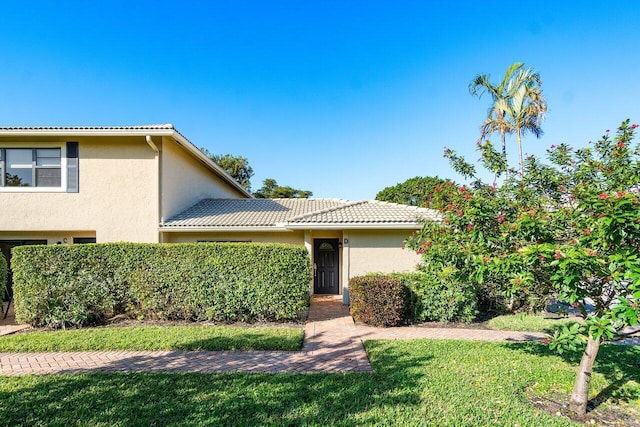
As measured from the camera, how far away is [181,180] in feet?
49.5

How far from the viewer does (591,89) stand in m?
11.6

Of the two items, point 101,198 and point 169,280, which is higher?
point 101,198

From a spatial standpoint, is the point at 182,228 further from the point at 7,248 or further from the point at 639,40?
the point at 639,40

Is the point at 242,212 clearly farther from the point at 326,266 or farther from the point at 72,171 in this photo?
the point at 72,171

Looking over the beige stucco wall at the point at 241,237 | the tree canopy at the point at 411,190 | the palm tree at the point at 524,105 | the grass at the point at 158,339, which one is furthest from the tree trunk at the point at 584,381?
the tree canopy at the point at 411,190

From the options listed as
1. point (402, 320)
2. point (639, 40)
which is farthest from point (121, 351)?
point (639, 40)

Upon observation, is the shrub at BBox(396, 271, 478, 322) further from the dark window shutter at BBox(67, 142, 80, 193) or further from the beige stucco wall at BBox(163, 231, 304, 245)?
the dark window shutter at BBox(67, 142, 80, 193)

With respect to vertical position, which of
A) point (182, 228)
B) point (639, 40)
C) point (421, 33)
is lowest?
point (182, 228)

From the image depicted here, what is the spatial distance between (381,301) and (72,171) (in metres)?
13.3

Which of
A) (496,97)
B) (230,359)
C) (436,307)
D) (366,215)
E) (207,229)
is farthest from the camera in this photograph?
(496,97)

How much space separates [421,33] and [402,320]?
12.8 meters

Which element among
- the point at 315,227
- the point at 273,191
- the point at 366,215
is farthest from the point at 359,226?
the point at 273,191

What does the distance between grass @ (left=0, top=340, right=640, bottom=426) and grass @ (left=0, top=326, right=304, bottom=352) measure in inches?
67.0

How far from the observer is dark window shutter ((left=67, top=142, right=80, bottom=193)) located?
1282 cm
